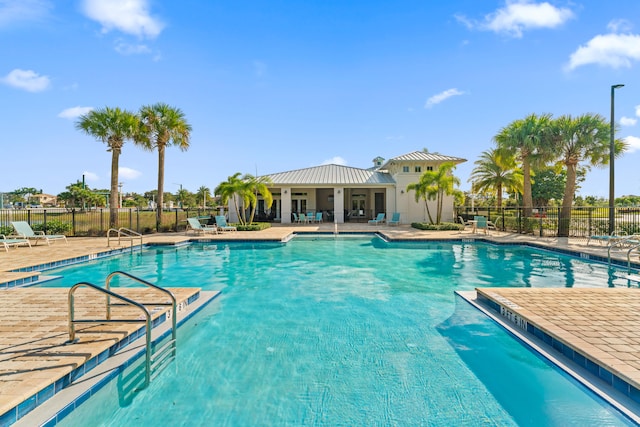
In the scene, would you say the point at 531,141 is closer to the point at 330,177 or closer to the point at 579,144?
the point at 579,144

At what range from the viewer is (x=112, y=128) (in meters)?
16.2

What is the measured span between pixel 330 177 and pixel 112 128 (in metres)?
13.3

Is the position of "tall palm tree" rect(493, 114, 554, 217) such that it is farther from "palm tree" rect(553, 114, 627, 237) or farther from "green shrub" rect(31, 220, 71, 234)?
"green shrub" rect(31, 220, 71, 234)

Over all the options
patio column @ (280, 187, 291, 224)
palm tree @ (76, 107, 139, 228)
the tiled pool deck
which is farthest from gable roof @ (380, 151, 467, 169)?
the tiled pool deck

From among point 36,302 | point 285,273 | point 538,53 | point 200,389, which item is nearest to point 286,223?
point 285,273

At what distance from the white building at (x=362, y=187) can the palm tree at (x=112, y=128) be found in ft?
24.9

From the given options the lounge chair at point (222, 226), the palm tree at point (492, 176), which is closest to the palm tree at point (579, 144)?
the palm tree at point (492, 176)

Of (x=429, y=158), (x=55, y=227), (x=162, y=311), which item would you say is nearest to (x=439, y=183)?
(x=429, y=158)

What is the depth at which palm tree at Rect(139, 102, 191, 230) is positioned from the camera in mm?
17312

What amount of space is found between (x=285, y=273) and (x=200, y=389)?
549cm

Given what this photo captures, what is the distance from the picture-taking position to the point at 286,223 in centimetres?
2322

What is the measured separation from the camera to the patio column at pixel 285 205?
22.8 metres

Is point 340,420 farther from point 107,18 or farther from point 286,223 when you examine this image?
point 286,223

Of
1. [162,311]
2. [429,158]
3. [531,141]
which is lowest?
[162,311]
